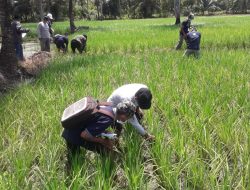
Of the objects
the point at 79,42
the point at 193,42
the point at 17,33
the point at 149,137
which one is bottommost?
the point at 149,137

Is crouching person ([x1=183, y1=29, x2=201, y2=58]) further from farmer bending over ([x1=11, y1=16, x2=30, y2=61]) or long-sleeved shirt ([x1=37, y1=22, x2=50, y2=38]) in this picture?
long-sleeved shirt ([x1=37, y1=22, x2=50, y2=38])

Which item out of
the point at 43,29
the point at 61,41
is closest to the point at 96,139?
the point at 43,29

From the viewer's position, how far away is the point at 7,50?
25.4ft

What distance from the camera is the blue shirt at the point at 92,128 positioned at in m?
3.00

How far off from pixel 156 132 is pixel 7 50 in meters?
5.37

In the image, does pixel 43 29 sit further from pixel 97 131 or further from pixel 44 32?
pixel 97 131

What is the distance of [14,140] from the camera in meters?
3.54

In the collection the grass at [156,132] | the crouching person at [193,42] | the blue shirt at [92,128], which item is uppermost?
the crouching person at [193,42]

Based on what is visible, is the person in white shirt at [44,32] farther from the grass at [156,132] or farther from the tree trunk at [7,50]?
the grass at [156,132]

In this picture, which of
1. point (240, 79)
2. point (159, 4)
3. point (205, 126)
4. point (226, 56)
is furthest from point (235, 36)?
point (159, 4)

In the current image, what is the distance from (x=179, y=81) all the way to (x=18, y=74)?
388 cm

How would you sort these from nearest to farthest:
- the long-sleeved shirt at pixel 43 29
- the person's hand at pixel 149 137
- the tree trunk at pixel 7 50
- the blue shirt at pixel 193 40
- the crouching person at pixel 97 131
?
1. the crouching person at pixel 97 131
2. the person's hand at pixel 149 137
3. the blue shirt at pixel 193 40
4. the tree trunk at pixel 7 50
5. the long-sleeved shirt at pixel 43 29

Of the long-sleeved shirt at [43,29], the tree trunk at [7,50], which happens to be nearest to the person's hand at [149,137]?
the tree trunk at [7,50]

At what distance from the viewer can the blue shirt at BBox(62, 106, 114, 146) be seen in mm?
3004
